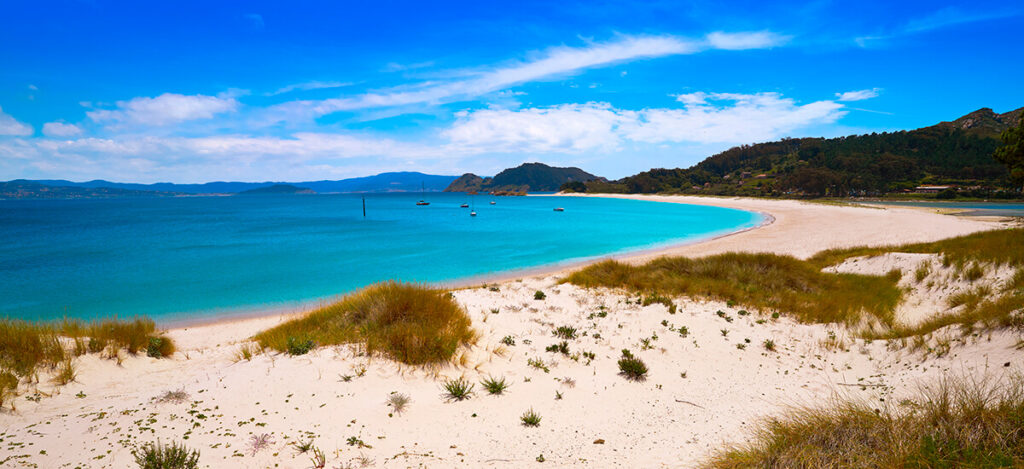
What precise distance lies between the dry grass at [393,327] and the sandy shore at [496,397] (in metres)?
0.35

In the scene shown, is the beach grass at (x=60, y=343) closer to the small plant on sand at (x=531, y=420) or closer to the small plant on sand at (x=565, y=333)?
the small plant on sand at (x=531, y=420)

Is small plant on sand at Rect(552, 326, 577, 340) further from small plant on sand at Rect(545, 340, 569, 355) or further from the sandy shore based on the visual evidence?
small plant on sand at Rect(545, 340, 569, 355)

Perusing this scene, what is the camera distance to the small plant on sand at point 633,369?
6.78 metres

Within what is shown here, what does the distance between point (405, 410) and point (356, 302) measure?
4.63 metres

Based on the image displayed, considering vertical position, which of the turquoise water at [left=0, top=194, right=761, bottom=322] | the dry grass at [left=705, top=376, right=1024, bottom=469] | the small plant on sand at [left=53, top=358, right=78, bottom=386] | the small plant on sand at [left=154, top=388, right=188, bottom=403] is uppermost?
the dry grass at [left=705, top=376, right=1024, bottom=469]

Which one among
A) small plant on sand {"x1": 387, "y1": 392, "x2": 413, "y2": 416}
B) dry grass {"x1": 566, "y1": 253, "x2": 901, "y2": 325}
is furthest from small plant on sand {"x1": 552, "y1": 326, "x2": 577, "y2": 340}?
dry grass {"x1": 566, "y1": 253, "x2": 901, "y2": 325}

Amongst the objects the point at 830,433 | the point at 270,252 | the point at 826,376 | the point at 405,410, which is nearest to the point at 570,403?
the point at 405,410

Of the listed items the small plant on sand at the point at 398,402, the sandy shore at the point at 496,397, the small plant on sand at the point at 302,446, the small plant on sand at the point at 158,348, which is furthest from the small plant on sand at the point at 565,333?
the small plant on sand at the point at 158,348

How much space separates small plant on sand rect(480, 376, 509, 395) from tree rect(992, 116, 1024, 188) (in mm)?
47672

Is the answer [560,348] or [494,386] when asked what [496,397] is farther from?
[560,348]

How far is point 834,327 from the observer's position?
9.34 metres

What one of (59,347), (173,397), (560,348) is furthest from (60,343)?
(560,348)

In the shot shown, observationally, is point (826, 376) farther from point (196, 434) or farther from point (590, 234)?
point (590, 234)

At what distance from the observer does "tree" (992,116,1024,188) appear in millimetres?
31675
